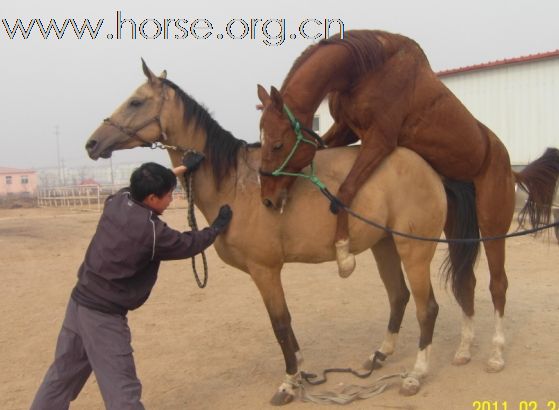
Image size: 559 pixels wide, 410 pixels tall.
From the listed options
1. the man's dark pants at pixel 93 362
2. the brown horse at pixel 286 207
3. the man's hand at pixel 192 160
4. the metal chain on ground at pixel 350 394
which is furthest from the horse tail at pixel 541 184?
the man's dark pants at pixel 93 362

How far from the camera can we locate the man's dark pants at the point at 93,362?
281 centimetres

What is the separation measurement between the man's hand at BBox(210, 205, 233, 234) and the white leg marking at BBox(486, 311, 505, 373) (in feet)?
7.95

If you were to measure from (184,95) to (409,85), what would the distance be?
62.8 inches

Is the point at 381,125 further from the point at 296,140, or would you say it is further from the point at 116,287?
the point at 116,287

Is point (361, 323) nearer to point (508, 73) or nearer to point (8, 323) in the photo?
point (8, 323)

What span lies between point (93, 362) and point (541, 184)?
402 centimetres

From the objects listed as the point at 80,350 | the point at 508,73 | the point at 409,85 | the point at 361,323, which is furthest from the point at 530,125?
the point at 80,350

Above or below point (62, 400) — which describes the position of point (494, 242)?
above

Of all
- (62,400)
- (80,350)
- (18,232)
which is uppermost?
(80,350)

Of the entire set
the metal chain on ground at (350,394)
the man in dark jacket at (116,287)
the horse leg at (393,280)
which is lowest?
the metal chain on ground at (350,394)

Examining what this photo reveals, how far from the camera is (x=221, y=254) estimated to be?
373 centimetres

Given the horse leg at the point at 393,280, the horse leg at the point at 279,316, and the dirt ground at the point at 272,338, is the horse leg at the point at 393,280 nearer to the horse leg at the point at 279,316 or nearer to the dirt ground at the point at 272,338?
the dirt ground at the point at 272,338

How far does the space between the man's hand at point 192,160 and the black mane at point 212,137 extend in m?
0.08

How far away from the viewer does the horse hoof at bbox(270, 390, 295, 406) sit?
3.73 metres
